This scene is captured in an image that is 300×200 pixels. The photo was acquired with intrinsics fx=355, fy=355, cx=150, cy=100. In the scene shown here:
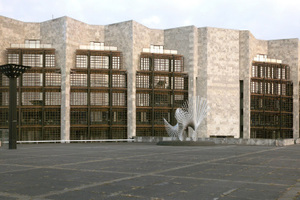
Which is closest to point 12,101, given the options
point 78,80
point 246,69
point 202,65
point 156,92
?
point 78,80

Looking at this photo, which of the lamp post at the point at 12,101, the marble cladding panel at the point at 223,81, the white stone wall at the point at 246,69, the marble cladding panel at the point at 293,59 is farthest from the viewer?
the marble cladding panel at the point at 293,59

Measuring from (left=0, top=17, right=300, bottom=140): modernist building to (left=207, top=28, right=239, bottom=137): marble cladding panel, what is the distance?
167mm

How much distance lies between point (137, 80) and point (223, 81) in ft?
48.4

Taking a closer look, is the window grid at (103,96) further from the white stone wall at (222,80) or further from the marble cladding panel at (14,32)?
the white stone wall at (222,80)

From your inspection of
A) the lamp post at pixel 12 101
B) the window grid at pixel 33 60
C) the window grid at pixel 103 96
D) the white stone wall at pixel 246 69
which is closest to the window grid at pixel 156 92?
the window grid at pixel 103 96

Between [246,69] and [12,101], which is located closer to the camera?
[12,101]

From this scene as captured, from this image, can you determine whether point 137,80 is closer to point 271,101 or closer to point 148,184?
point 271,101

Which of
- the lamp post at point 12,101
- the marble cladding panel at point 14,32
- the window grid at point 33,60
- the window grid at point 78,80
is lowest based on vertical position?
the lamp post at point 12,101

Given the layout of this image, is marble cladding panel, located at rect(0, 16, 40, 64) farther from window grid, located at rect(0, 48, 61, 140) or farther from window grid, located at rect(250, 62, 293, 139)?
window grid, located at rect(250, 62, 293, 139)

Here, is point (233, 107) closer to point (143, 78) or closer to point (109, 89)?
point (143, 78)

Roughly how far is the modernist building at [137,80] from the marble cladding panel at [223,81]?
0.17m

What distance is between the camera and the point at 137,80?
5594 cm

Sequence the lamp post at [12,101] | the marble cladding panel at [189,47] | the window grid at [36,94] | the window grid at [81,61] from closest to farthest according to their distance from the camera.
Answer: the lamp post at [12,101] < the window grid at [36,94] < the window grid at [81,61] < the marble cladding panel at [189,47]

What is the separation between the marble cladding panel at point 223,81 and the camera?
5838cm
